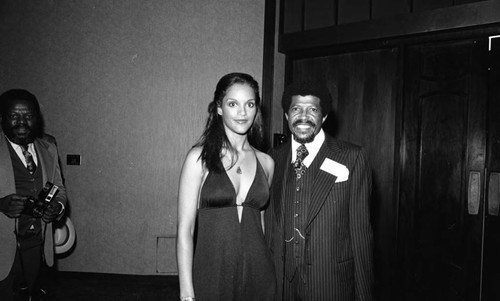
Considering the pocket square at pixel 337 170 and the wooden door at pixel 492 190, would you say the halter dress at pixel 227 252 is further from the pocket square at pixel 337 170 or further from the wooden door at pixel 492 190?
the wooden door at pixel 492 190

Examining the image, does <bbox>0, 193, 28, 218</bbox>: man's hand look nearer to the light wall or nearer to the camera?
the camera

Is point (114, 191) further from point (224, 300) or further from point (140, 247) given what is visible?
point (224, 300)

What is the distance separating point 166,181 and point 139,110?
802 millimetres

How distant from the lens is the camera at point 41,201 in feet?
7.40

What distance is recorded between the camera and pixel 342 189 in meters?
1.77

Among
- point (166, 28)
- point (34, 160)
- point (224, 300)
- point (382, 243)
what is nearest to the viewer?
point (224, 300)

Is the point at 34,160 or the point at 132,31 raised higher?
the point at 132,31

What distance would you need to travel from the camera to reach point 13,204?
2.20m

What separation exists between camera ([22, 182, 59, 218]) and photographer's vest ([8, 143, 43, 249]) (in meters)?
0.09

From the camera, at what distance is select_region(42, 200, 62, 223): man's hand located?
234 centimetres

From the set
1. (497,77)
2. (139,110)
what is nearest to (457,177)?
(497,77)

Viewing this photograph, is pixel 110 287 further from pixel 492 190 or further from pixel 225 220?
pixel 492 190

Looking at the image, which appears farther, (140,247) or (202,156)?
(140,247)

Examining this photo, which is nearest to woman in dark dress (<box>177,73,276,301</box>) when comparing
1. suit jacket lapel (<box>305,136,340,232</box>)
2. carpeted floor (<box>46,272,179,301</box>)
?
suit jacket lapel (<box>305,136,340,232</box>)
